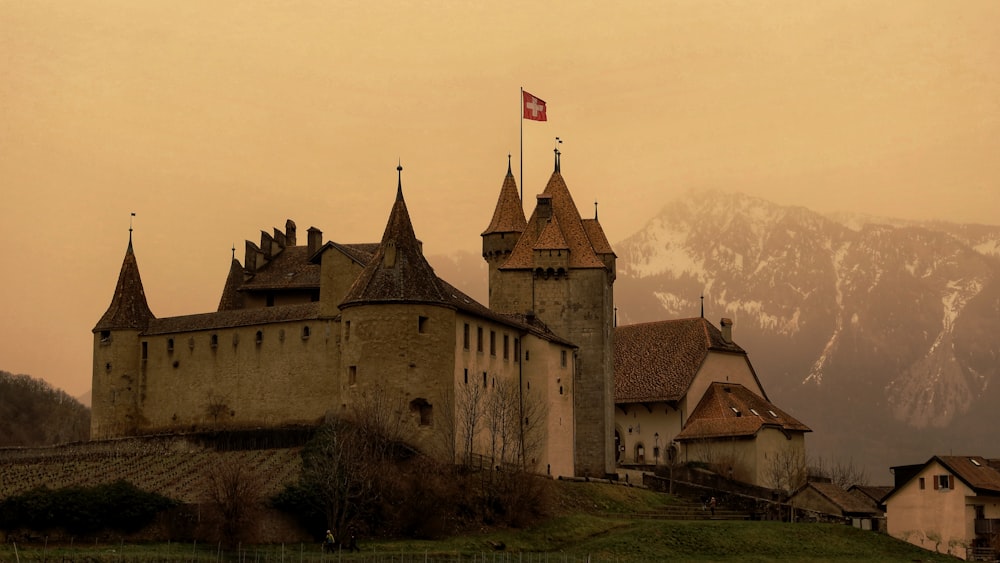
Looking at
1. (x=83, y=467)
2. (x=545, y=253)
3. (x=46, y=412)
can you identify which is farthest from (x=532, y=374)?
(x=46, y=412)

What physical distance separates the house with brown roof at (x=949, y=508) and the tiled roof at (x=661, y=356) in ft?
64.9

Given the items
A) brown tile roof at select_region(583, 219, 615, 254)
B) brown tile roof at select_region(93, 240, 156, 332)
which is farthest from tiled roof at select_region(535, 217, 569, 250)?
brown tile roof at select_region(93, 240, 156, 332)

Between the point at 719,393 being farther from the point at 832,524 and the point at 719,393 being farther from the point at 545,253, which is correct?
the point at 832,524

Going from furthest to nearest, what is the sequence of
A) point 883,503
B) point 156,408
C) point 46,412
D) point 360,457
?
point 46,412, point 883,503, point 156,408, point 360,457

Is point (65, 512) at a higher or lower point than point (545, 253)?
lower

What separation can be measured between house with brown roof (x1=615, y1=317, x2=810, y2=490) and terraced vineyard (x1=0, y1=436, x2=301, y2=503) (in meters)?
33.3

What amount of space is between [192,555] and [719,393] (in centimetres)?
5742

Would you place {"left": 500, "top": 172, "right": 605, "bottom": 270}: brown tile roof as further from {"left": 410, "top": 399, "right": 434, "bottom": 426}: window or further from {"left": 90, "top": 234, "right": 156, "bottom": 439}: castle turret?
{"left": 410, "top": 399, "right": 434, "bottom": 426}: window

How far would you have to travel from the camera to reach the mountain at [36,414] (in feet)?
488

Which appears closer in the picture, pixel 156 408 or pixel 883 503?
pixel 156 408

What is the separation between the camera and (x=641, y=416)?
11188 centimetres

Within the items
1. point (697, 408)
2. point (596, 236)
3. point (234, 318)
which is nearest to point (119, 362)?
point (234, 318)

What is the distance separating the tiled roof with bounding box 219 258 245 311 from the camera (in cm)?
9838

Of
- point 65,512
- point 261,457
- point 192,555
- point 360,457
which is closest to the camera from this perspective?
point 192,555
